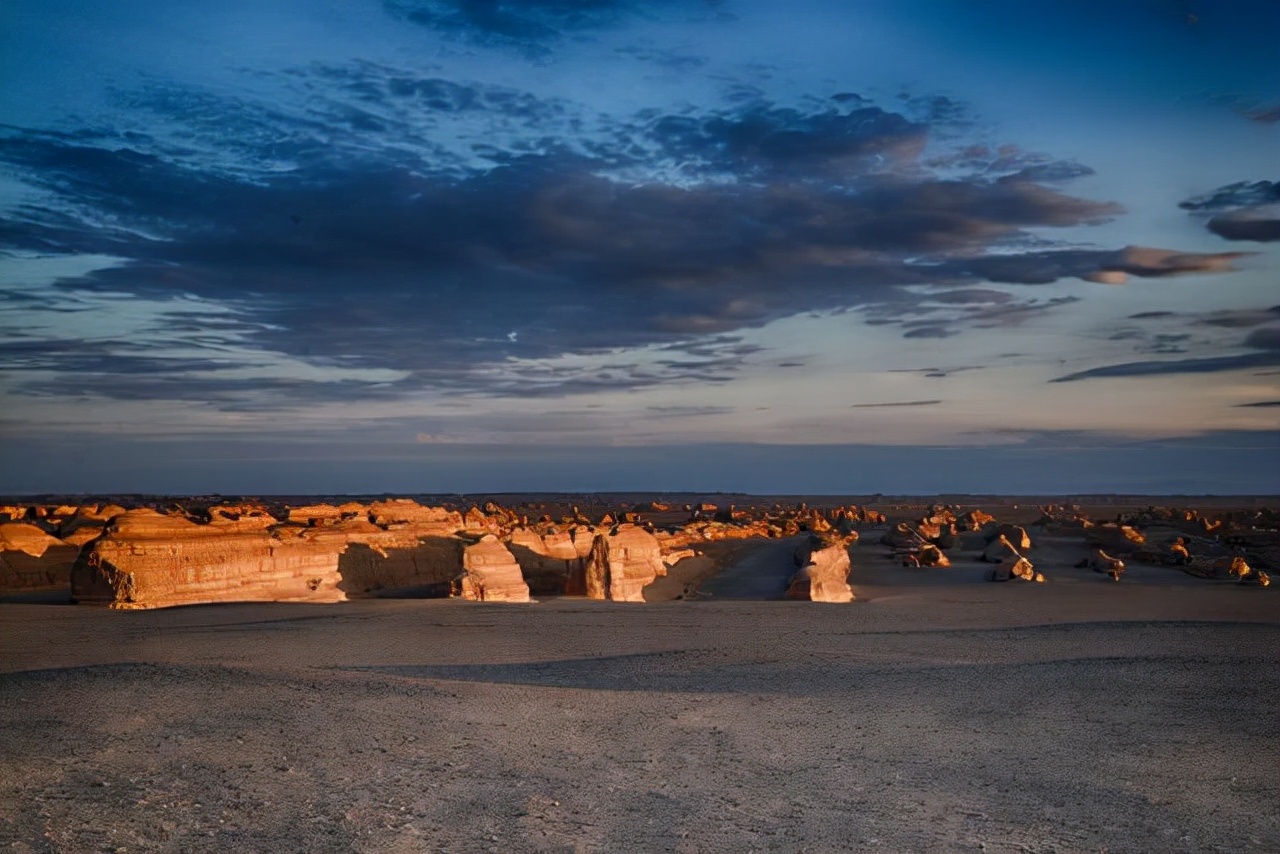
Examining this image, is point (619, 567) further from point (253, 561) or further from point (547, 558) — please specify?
point (253, 561)

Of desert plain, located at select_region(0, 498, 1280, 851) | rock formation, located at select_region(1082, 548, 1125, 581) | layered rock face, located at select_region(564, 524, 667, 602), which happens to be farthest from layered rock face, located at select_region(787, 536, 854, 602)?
desert plain, located at select_region(0, 498, 1280, 851)

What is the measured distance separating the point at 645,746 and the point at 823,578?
82.7ft

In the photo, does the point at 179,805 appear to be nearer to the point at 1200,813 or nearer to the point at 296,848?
the point at 296,848

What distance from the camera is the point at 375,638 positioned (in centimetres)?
1870

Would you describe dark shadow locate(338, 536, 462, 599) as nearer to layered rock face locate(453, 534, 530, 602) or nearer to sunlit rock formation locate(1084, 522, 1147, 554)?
layered rock face locate(453, 534, 530, 602)

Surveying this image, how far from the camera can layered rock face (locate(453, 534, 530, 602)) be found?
2931 cm

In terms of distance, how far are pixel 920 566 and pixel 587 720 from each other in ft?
121

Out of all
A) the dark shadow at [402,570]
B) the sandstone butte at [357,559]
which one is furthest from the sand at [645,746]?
the dark shadow at [402,570]

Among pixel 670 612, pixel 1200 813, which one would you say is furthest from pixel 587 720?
pixel 670 612

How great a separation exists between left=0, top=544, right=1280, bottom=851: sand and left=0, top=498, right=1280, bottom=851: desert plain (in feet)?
0.12

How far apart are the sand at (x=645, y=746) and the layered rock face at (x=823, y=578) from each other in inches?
592

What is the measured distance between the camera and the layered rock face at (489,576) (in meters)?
29.3

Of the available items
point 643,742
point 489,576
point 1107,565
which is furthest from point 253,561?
point 1107,565

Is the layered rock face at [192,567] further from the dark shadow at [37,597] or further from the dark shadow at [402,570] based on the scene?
the dark shadow at [37,597]
